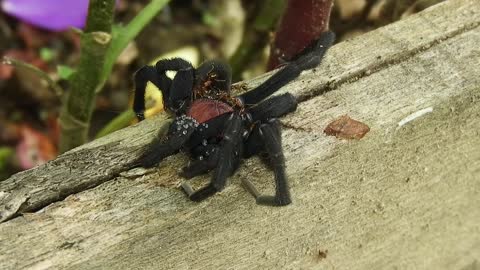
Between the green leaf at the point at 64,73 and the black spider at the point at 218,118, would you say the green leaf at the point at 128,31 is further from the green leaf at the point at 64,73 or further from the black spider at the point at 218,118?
the black spider at the point at 218,118

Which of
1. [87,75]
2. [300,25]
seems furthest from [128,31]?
[300,25]

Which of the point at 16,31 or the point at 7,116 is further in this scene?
the point at 16,31

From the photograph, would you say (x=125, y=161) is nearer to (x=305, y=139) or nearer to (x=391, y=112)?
(x=305, y=139)

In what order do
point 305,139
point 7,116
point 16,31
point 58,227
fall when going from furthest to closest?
point 16,31
point 7,116
point 305,139
point 58,227

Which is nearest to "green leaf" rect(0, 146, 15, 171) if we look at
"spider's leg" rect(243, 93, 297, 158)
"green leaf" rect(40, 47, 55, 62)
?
"green leaf" rect(40, 47, 55, 62)

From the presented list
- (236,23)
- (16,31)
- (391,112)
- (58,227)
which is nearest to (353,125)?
(391,112)

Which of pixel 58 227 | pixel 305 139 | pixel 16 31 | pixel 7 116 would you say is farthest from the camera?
pixel 16 31

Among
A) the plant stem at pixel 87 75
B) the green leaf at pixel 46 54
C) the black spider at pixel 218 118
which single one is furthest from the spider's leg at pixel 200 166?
the green leaf at pixel 46 54

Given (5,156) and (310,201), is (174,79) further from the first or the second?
(5,156)
